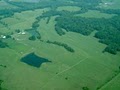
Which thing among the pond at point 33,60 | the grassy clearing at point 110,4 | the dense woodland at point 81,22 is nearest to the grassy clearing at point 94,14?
the dense woodland at point 81,22

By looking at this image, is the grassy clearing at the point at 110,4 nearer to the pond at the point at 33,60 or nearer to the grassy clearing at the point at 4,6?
the grassy clearing at the point at 4,6

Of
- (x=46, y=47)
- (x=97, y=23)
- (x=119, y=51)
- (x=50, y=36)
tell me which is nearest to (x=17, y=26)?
(x=50, y=36)

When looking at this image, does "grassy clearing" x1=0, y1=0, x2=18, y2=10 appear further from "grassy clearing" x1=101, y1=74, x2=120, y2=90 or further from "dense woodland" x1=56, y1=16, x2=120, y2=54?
"grassy clearing" x1=101, y1=74, x2=120, y2=90

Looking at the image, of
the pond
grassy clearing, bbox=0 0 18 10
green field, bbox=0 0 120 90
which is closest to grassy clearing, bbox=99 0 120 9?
green field, bbox=0 0 120 90

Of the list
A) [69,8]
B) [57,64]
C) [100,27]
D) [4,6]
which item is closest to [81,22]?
[100,27]

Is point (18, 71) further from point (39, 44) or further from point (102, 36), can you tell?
point (102, 36)

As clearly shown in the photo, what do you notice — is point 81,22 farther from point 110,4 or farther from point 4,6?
point 4,6

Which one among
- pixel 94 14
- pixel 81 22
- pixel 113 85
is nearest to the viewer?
pixel 113 85
